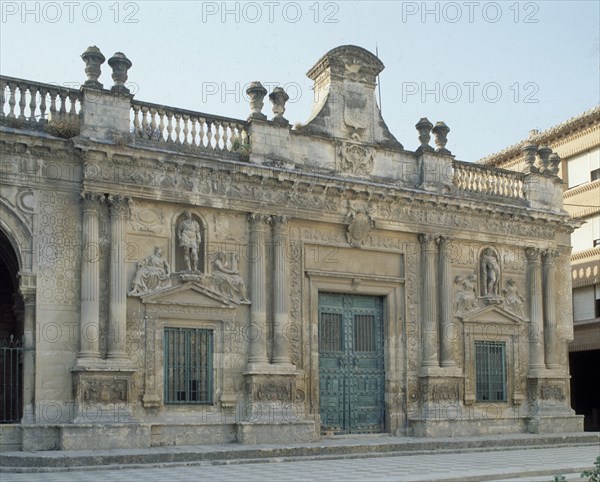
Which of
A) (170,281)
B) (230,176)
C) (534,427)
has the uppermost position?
(230,176)

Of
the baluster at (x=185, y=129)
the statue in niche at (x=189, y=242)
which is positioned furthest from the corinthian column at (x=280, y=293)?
the baluster at (x=185, y=129)

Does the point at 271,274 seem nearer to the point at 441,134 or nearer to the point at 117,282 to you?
the point at 117,282

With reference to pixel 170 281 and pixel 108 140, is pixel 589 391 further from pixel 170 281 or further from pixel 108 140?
pixel 108 140

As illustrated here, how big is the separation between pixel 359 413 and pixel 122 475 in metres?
7.99

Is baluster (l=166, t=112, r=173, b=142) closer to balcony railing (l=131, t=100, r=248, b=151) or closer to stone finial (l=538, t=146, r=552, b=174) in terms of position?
balcony railing (l=131, t=100, r=248, b=151)

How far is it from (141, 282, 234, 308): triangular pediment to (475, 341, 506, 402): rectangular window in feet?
23.7

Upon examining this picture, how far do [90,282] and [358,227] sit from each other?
6653mm

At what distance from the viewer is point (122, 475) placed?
14273mm

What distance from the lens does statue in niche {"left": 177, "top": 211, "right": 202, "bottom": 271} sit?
61.4ft

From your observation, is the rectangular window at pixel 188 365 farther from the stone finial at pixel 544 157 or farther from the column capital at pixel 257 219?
the stone finial at pixel 544 157

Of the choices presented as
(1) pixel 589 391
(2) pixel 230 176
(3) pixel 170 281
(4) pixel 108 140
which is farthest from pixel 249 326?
(1) pixel 589 391

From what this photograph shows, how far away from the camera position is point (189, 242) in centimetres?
1873

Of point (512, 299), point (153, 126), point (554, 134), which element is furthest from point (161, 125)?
point (554, 134)

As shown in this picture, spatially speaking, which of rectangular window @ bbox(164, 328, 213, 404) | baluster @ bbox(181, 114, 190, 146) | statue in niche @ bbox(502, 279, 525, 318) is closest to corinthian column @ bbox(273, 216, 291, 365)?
rectangular window @ bbox(164, 328, 213, 404)
